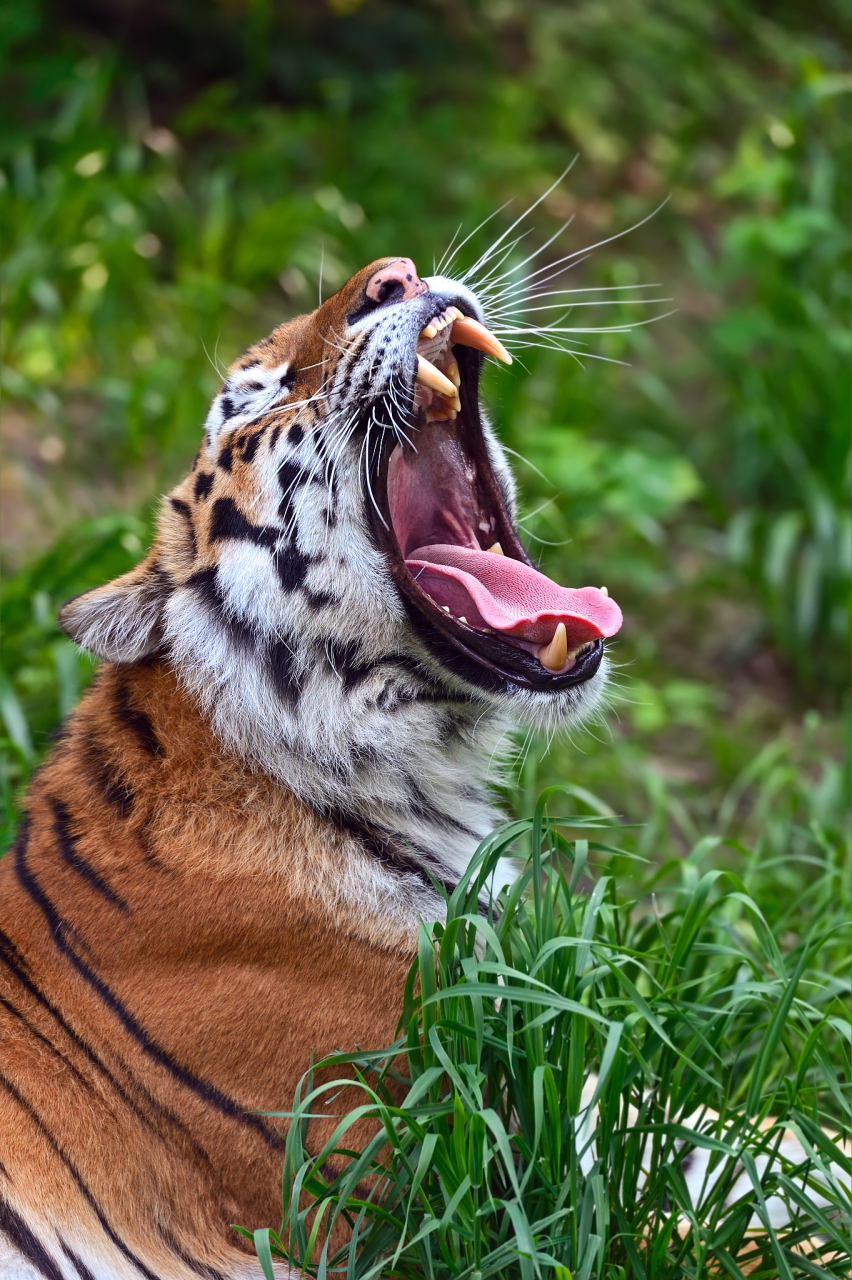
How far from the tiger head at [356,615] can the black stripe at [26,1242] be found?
855mm

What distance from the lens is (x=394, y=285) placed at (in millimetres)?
2480

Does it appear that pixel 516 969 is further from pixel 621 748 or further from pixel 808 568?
pixel 808 568

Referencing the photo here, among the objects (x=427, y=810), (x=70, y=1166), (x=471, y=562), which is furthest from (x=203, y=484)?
(x=70, y=1166)

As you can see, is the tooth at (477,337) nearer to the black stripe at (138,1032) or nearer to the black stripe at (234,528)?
the black stripe at (234,528)

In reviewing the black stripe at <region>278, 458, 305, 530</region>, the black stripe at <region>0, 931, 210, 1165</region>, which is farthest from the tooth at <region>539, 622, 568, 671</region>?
the black stripe at <region>0, 931, 210, 1165</region>

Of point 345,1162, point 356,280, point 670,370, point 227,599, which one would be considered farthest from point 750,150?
point 345,1162

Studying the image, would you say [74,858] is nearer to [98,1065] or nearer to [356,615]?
[98,1065]

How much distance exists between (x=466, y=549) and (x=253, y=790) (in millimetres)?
650

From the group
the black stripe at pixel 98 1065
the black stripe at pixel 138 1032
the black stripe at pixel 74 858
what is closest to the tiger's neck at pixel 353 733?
the black stripe at pixel 74 858

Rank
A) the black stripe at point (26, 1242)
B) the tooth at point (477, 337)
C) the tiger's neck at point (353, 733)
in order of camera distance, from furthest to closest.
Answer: the tooth at point (477, 337), the tiger's neck at point (353, 733), the black stripe at point (26, 1242)

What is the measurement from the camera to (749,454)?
18.8ft

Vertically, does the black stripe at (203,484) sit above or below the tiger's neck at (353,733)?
above

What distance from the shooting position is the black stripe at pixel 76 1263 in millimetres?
2209

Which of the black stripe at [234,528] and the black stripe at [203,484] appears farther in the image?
the black stripe at [203,484]
